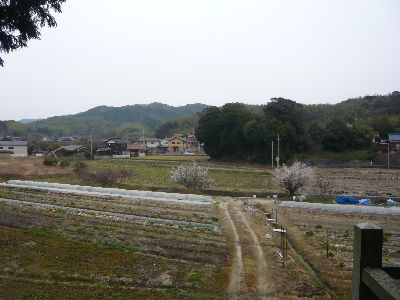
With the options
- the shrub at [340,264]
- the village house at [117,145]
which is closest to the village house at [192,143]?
the village house at [117,145]

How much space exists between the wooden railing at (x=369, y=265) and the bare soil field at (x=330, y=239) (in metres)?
→ 8.31

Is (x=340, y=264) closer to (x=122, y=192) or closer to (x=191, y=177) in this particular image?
(x=122, y=192)

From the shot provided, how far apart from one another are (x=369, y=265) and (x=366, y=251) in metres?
0.11

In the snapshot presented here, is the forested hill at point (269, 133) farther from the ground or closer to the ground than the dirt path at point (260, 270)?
farther from the ground

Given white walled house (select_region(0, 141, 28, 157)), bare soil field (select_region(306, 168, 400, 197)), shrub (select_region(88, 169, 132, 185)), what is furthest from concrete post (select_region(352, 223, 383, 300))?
white walled house (select_region(0, 141, 28, 157))

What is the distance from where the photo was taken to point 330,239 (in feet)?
59.6

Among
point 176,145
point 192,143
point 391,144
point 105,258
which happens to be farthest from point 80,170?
point 192,143

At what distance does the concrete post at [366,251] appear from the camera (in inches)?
105

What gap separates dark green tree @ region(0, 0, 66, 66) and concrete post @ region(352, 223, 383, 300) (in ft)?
33.3

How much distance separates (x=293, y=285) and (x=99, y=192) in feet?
73.4

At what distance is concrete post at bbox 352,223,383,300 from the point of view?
2.67 metres

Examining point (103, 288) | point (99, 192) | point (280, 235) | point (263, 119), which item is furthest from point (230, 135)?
point (103, 288)

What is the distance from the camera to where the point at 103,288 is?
10578 mm

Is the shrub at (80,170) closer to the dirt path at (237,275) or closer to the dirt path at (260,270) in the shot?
the dirt path at (260,270)
